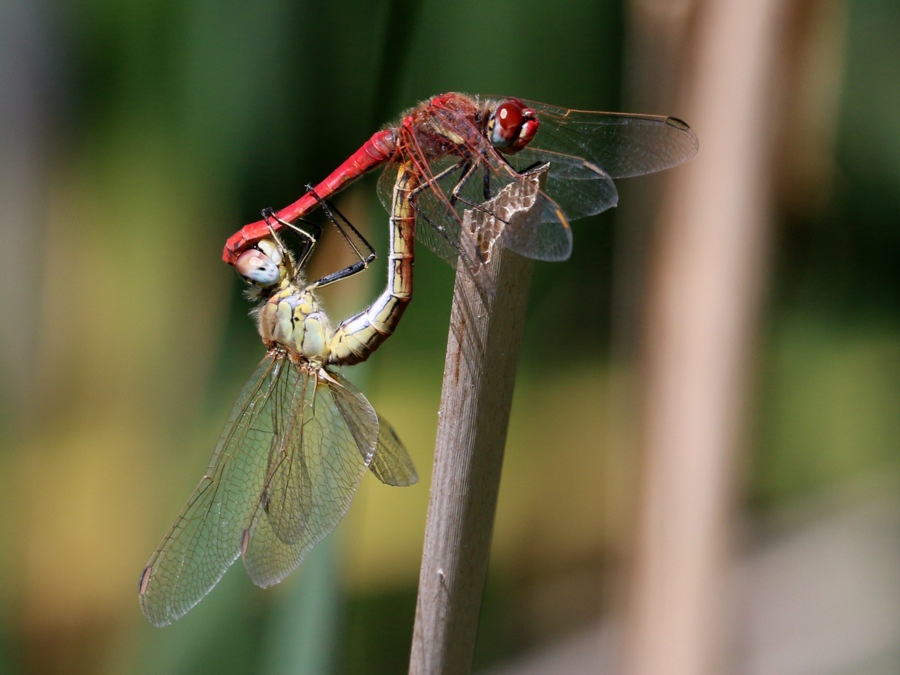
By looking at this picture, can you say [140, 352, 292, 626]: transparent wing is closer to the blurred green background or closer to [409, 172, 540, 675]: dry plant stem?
the blurred green background

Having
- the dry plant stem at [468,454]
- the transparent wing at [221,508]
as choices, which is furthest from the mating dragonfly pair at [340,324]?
the dry plant stem at [468,454]

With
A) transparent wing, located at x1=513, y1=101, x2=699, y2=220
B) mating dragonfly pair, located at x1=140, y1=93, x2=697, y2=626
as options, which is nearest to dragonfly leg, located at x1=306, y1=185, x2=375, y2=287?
mating dragonfly pair, located at x1=140, y1=93, x2=697, y2=626

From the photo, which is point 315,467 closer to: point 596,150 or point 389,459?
point 389,459

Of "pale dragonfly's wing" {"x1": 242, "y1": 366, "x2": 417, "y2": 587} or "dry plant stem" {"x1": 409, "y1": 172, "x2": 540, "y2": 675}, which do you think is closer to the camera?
"dry plant stem" {"x1": 409, "y1": 172, "x2": 540, "y2": 675}

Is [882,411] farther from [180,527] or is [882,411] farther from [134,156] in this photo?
[134,156]

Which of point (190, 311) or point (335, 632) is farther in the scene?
point (190, 311)

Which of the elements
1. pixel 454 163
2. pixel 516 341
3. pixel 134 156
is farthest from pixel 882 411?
pixel 134 156
